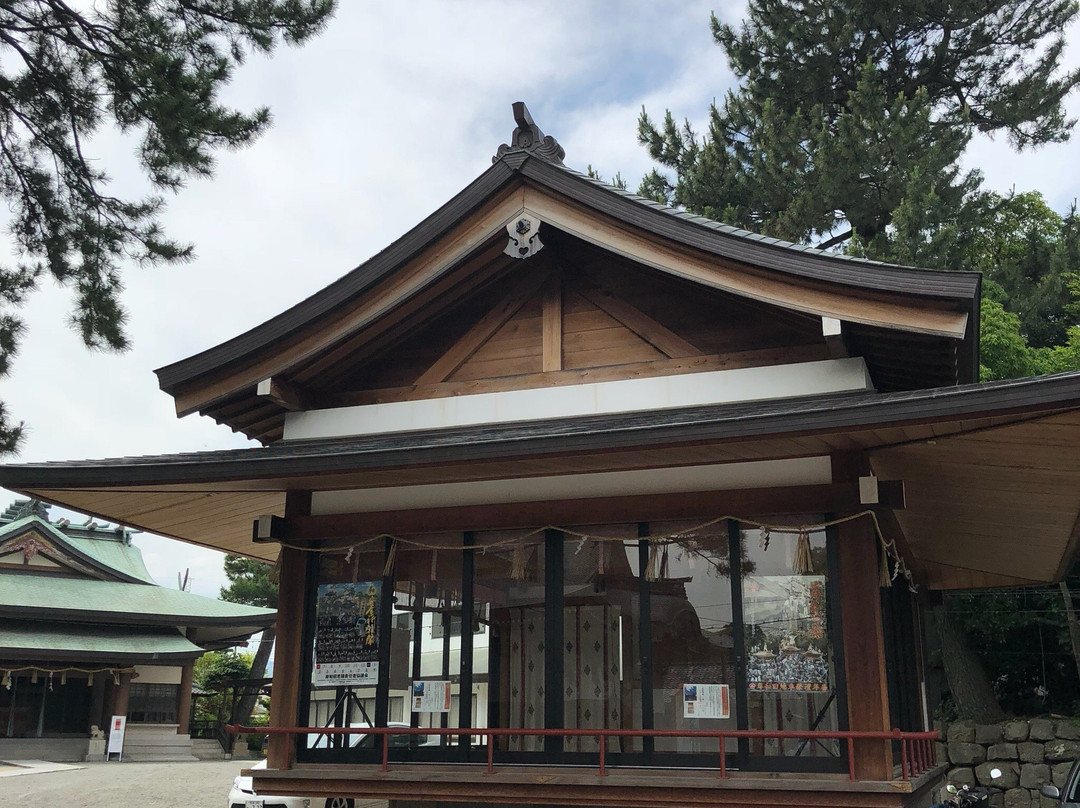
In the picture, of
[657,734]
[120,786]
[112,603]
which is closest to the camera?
[657,734]

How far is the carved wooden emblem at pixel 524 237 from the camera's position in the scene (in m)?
8.95

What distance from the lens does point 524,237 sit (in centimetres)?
899

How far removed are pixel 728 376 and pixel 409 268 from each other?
3120mm

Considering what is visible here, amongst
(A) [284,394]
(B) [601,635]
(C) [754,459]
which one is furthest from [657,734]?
(A) [284,394]

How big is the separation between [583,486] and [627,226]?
2340 millimetres

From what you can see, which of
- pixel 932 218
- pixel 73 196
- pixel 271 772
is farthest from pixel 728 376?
pixel 932 218

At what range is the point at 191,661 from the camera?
27.0 metres

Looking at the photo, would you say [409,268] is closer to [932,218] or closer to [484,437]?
[484,437]

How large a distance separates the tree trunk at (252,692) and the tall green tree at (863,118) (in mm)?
19524

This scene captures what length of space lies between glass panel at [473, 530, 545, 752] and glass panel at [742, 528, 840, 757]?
5.87 feet

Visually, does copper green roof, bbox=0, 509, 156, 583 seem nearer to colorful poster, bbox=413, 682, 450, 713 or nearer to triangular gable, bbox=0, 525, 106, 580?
triangular gable, bbox=0, 525, 106, 580

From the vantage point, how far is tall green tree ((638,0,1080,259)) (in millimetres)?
21344

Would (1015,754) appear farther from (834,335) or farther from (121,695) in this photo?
(121,695)

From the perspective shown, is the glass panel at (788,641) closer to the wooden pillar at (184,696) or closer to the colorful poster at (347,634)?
the colorful poster at (347,634)
